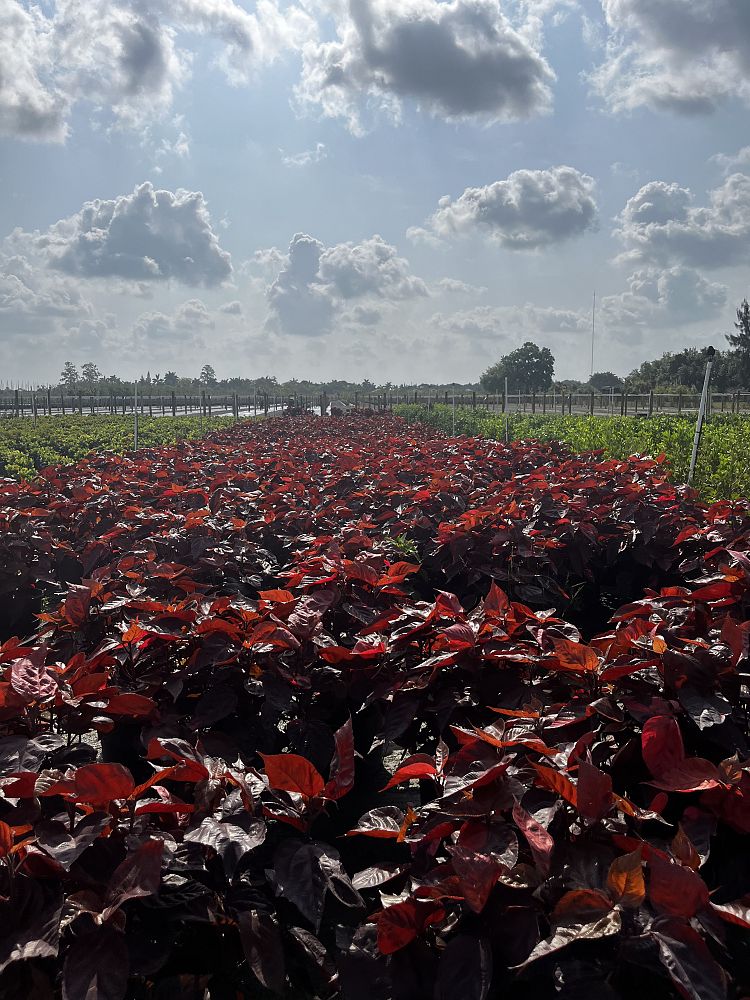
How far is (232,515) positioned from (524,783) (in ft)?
11.6

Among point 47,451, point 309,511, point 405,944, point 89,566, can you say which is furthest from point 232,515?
point 47,451

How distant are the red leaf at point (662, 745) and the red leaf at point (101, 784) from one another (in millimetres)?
1034

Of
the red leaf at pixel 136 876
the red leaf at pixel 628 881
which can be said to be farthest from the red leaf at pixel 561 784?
the red leaf at pixel 136 876

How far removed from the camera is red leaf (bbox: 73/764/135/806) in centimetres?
132

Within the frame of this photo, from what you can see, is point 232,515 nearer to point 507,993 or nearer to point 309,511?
point 309,511

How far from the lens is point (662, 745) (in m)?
1.35

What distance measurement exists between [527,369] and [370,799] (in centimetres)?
11223

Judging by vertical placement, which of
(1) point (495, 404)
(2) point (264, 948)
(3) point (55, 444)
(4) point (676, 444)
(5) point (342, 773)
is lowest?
(2) point (264, 948)

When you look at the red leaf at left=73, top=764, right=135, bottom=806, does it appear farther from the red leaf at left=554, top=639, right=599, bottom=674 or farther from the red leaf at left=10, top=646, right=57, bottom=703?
the red leaf at left=554, top=639, right=599, bottom=674

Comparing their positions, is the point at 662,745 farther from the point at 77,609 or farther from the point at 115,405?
the point at 115,405

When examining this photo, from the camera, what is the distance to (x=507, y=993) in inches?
47.8

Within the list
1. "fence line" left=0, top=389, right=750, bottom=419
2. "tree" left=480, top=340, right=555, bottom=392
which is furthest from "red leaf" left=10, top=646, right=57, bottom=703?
"tree" left=480, top=340, right=555, bottom=392

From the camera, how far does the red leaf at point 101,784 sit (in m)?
1.32

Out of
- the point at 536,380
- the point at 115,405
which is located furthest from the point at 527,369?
the point at 115,405
